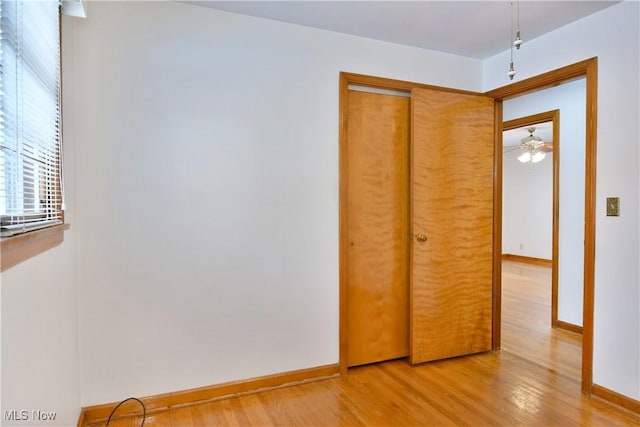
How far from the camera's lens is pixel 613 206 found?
228 cm

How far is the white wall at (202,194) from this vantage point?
2.09m

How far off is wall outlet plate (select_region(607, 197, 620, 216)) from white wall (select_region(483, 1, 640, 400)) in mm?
25

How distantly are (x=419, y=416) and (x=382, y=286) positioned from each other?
944 millimetres

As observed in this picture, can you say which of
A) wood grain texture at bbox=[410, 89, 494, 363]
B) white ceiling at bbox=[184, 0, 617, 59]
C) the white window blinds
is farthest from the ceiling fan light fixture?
the white window blinds

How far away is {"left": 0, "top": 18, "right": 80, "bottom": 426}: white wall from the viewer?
1.06 metres

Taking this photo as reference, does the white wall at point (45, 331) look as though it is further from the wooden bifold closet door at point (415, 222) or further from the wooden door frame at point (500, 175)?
the wooden bifold closet door at point (415, 222)

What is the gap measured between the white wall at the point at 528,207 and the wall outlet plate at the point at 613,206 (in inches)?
209

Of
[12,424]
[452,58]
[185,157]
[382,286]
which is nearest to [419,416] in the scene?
[382,286]

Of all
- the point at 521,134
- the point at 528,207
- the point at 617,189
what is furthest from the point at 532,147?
the point at 617,189

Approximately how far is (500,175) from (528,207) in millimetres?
5557

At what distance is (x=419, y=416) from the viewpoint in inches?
84.8

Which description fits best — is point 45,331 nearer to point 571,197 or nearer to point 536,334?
point 536,334

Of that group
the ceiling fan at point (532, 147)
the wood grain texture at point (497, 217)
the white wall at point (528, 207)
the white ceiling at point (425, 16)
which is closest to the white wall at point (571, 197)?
the wood grain texture at point (497, 217)

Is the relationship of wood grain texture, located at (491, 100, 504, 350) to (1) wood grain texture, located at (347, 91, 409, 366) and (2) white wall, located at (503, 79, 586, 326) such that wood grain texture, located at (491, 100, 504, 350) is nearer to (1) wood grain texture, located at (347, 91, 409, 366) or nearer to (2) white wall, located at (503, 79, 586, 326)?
(1) wood grain texture, located at (347, 91, 409, 366)
